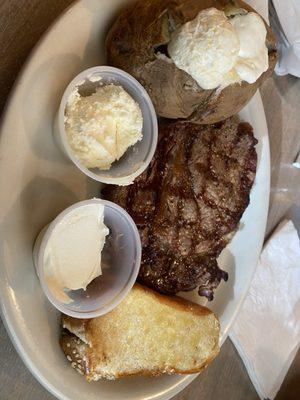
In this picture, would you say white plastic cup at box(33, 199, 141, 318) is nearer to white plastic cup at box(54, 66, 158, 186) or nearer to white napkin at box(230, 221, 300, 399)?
white plastic cup at box(54, 66, 158, 186)

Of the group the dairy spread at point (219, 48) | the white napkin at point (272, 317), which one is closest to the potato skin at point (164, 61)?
the dairy spread at point (219, 48)

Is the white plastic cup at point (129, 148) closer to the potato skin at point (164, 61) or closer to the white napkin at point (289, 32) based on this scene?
the potato skin at point (164, 61)

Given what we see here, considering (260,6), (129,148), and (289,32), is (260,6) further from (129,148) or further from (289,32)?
(129,148)

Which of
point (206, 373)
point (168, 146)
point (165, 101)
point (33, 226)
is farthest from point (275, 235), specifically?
point (33, 226)

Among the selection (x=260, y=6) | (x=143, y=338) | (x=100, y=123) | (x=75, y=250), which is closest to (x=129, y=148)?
(x=100, y=123)

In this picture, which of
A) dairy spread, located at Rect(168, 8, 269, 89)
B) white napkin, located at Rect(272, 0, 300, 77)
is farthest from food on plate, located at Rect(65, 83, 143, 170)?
white napkin, located at Rect(272, 0, 300, 77)

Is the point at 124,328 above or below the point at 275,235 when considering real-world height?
above

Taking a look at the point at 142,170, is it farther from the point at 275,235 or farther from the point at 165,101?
the point at 275,235
